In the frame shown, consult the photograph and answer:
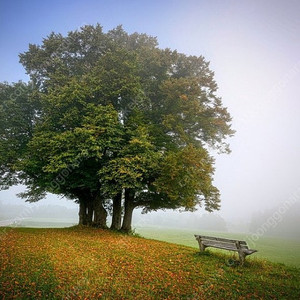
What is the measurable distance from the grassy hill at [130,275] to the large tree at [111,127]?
530 centimetres

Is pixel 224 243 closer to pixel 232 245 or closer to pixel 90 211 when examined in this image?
pixel 232 245

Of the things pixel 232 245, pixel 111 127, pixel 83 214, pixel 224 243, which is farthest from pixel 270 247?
pixel 111 127

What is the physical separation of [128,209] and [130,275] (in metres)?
11.3

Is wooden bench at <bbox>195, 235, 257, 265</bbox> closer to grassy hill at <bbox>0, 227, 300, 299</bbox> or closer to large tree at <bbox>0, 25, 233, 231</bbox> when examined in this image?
grassy hill at <bbox>0, 227, 300, 299</bbox>

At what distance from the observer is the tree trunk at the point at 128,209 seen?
18531mm

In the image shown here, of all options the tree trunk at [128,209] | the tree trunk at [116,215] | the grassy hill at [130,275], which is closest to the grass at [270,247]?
the grassy hill at [130,275]

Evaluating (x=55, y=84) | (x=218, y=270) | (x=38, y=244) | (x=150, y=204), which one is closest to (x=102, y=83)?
(x=55, y=84)

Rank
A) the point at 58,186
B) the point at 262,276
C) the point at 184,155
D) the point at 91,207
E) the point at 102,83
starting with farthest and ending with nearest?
the point at 91,207 → the point at 102,83 → the point at 58,186 → the point at 184,155 → the point at 262,276

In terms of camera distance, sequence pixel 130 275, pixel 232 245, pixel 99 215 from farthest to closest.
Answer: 1. pixel 99 215
2. pixel 232 245
3. pixel 130 275

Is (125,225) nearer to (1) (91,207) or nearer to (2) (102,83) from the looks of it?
(1) (91,207)

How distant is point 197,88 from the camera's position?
1839 centimetres

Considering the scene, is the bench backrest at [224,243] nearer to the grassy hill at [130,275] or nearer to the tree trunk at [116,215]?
the grassy hill at [130,275]

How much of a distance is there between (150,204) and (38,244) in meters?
9.83

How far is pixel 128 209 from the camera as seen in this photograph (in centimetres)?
1900
